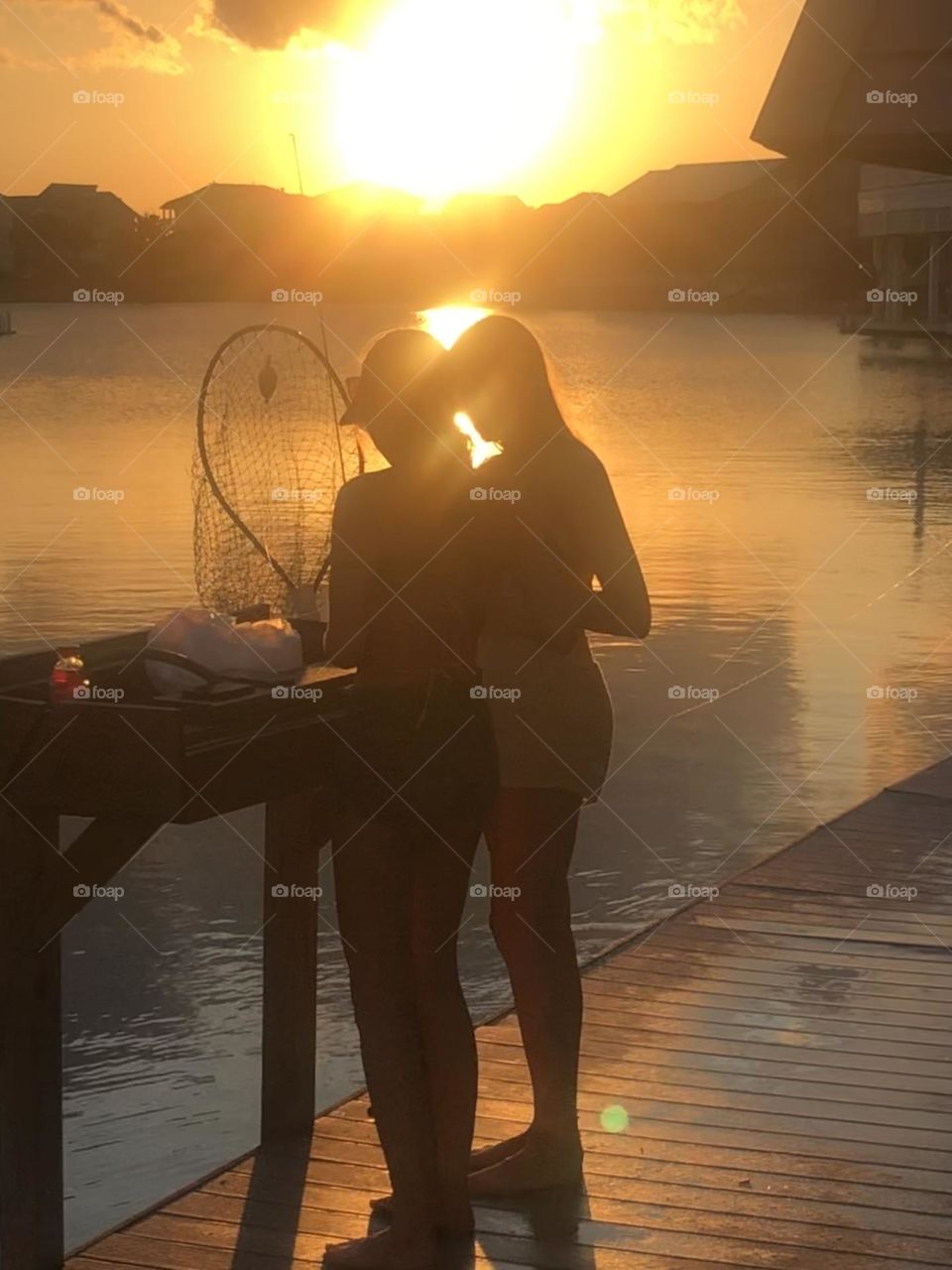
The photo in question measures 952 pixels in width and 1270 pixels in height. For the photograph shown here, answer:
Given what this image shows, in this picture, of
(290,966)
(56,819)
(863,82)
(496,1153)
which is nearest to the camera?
(863,82)

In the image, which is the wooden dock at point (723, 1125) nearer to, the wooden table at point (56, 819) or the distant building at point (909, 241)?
the wooden table at point (56, 819)

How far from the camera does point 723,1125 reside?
4.72 m

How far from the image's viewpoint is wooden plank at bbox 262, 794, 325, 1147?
4.55m

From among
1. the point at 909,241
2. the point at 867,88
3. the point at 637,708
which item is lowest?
the point at 637,708

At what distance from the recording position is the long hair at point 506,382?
3797 millimetres

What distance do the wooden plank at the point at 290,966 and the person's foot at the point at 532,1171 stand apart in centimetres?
56

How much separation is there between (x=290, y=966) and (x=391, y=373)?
160cm

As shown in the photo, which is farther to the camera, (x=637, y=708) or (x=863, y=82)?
(x=637, y=708)

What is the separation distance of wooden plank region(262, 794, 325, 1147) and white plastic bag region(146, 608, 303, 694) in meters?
0.43

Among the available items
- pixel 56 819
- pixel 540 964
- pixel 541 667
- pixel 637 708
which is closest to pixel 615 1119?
pixel 540 964

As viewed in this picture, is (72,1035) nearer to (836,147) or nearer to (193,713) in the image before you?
(193,713)

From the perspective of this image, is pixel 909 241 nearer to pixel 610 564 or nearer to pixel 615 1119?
pixel 615 1119

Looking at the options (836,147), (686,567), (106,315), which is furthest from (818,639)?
(106,315)

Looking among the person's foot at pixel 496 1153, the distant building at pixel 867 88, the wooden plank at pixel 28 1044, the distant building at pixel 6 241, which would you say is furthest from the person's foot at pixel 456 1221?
the distant building at pixel 6 241
